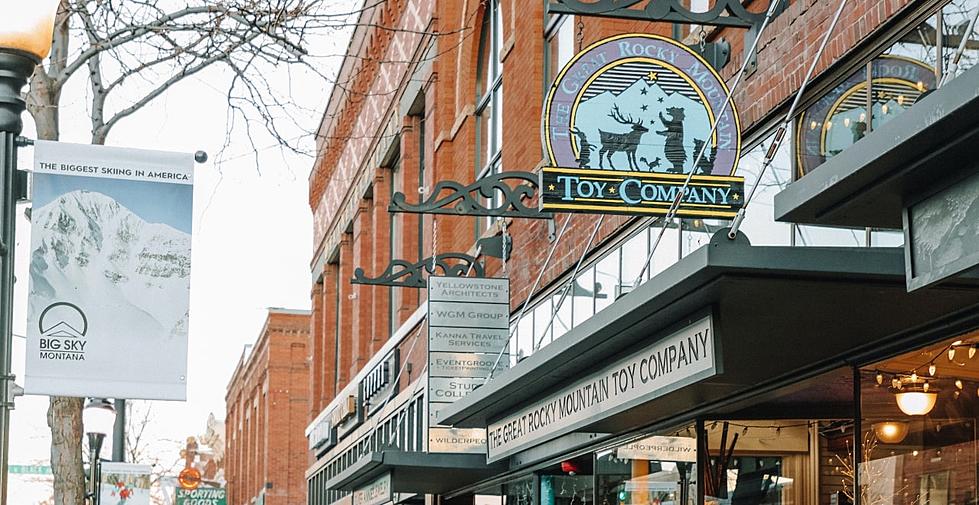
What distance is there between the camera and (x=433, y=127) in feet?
82.9

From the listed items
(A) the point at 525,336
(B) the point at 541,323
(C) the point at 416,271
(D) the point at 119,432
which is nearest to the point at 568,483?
(B) the point at 541,323

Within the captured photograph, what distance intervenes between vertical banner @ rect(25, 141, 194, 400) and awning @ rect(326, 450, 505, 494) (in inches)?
399

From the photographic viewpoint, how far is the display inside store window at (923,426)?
8.71 meters

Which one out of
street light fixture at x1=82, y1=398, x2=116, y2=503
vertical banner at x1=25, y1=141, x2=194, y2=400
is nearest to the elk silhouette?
vertical banner at x1=25, y1=141, x2=194, y2=400

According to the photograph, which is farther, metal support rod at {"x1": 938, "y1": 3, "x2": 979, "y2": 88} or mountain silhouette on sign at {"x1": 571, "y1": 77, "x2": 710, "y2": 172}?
mountain silhouette on sign at {"x1": 571, "y1": 77, "x2": 710, "y2": 172}

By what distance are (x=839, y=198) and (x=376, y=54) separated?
25206 millimetres

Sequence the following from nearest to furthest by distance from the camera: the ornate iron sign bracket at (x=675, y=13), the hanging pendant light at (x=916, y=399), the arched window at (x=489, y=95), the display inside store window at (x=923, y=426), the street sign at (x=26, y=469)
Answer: the display inside store window at (x=923, y=426)
the hanging pendant light at (x=916, y=399)
the ornate iron sign bracket at (x=675, y=13)
the street sign at (x=26, y=469)
the arched window at (x=489, y=95)

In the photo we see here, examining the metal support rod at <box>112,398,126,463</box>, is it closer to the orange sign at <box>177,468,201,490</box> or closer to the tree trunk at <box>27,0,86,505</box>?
the orange sign at <box>177,468,201,490</box>

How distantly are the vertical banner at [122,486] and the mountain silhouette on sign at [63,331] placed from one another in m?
14.6

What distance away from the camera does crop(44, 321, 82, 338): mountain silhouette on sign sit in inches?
303

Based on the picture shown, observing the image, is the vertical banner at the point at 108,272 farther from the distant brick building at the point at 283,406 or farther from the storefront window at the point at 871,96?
the distant brick building at the point at 283,406

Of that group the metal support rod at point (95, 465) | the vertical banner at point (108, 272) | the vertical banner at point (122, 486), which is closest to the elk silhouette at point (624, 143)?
the vertical banner at point (108, 272)

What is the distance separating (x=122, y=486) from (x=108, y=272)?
48.9 feet

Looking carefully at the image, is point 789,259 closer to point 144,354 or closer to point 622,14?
point 144,354
